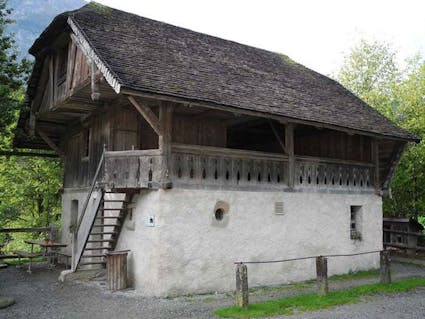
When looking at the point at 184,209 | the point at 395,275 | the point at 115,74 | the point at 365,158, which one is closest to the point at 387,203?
the point at 365,158

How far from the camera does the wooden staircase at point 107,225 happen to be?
40.3ft

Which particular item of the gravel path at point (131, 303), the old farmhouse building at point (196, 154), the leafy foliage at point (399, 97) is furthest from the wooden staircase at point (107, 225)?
the leafy foliage at point (399, 97)

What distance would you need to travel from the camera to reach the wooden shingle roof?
11.0m

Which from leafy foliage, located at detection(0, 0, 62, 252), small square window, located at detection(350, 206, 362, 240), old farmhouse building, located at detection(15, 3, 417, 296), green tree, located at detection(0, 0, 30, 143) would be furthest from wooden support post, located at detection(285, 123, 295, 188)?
leafy foliage, located at detection(0, 0, 62, 252)

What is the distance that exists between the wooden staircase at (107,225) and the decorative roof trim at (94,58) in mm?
3289

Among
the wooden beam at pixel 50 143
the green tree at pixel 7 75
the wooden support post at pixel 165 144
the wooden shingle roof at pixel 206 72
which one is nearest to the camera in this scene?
the wooden support post at pixel 165 144

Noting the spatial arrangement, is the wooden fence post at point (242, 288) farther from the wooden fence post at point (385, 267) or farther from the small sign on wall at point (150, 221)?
the wooden fence post at point (385, 267)

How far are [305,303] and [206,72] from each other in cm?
673

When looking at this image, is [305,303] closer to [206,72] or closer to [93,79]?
[206,72]

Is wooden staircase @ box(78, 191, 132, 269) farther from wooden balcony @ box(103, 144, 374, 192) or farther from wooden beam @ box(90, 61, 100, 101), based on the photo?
wooden beam @ box(90, 61, 100, 101)

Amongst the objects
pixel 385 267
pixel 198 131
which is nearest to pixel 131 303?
pixel 198 131

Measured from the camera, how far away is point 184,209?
36.6ft

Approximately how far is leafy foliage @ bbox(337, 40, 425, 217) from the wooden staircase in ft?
49.2

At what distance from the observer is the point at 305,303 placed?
977 centimetres
